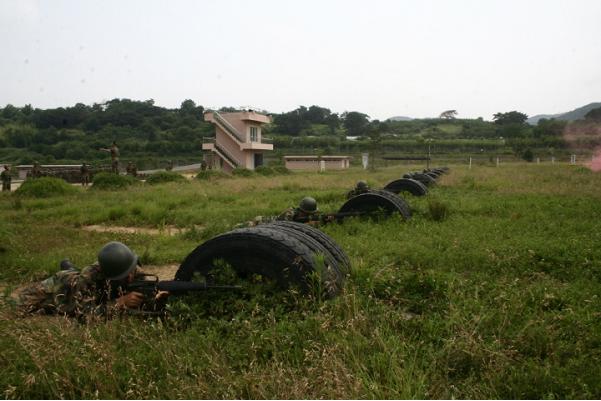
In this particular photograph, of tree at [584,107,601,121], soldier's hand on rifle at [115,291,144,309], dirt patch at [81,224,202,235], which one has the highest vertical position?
tree at [584,107,601,121]

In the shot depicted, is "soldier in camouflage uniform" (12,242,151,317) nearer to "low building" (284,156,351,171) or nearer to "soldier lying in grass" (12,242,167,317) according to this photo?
"soldier lying in grass" (12,242,167,317)

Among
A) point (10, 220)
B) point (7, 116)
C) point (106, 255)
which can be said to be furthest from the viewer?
point (7, 116)

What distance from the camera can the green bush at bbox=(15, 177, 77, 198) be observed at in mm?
19594

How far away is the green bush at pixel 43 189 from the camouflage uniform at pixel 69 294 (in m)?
16.7

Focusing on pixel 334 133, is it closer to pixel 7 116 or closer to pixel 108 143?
pixel 108 143

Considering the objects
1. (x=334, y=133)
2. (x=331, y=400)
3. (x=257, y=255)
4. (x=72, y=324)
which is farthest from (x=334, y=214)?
(x=334, y=133)

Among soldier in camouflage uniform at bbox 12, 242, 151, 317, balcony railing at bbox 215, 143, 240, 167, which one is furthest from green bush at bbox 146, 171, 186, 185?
soldier in camouflage uniform at bbox 12, 242, 151, 317

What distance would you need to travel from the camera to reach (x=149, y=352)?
11.5ft

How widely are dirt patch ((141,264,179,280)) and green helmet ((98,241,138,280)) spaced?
2302mm

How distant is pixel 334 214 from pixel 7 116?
8621 cm

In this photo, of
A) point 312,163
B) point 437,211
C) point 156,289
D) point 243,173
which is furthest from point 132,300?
point 312,163

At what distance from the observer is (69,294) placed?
466 cm

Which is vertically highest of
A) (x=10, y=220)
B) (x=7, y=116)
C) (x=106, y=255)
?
(x=7, y=116)

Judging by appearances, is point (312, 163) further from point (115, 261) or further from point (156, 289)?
point (156, 289)
